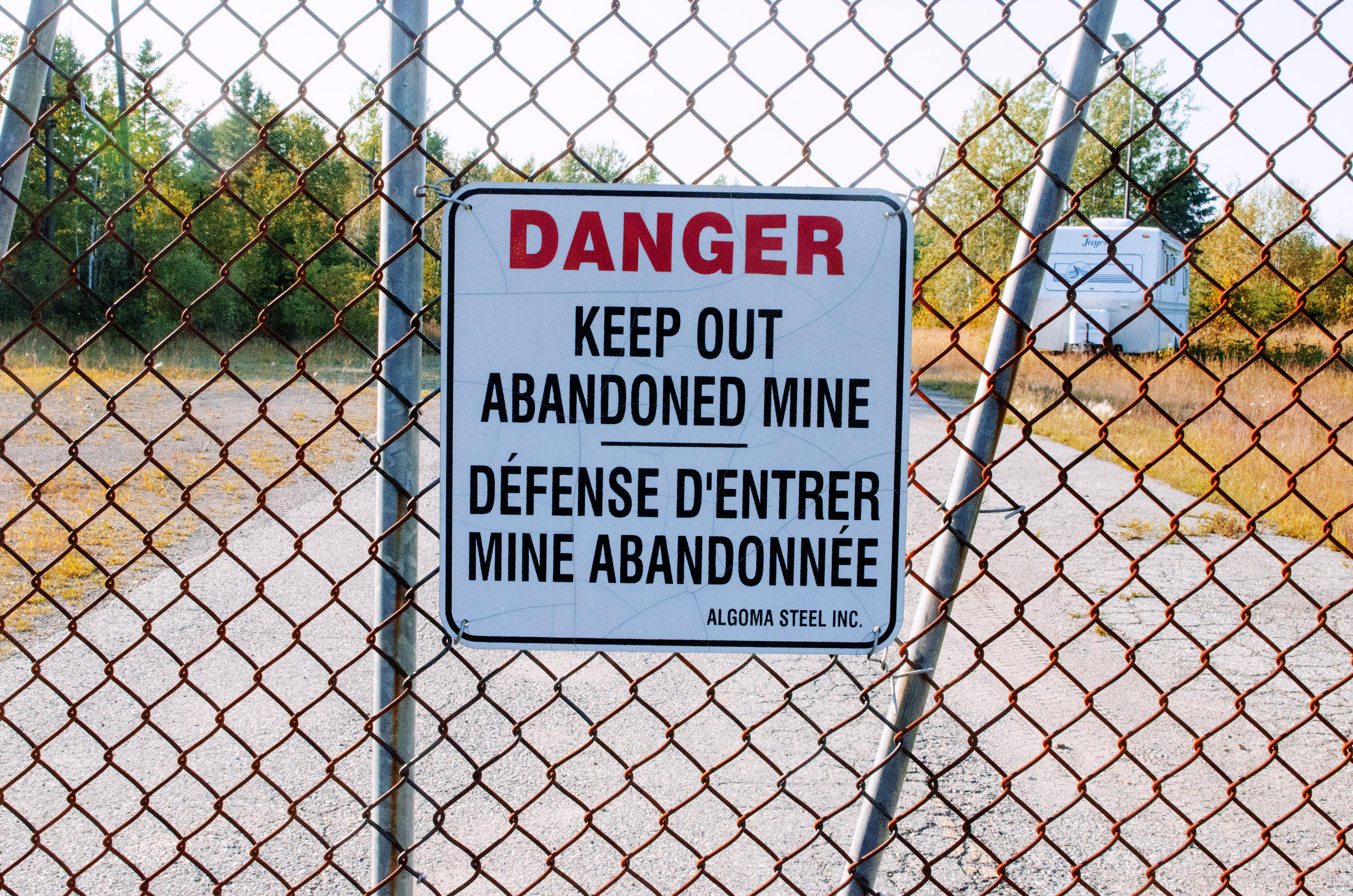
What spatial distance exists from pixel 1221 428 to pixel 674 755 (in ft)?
39.2

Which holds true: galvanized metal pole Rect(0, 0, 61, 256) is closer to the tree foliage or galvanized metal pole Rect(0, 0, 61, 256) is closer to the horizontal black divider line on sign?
the horizontal black divider line on sign

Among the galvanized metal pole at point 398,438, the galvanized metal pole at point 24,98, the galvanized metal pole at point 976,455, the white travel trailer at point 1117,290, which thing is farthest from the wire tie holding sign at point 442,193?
the white travel trailer at point 1117,290

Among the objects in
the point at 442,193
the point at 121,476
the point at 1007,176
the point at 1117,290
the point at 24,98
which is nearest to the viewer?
the point at 442,193

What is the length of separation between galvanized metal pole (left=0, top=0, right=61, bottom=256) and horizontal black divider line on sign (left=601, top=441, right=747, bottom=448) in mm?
1245

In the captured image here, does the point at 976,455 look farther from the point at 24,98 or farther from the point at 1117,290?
the point at 1117,290

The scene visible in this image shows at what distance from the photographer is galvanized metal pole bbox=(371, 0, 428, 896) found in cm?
158

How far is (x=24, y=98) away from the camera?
1816mm

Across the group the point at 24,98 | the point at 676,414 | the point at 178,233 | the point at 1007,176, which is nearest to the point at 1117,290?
the point at 1007,176

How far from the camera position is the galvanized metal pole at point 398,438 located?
5.20ft

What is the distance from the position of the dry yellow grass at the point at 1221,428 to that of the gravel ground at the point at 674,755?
898 mm

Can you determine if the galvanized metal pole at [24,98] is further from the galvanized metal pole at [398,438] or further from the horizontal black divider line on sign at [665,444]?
the horizontal black divider line on sign at [665,444]

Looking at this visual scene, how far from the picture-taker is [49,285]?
1214 inches

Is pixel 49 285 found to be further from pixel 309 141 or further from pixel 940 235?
pixel 940 235

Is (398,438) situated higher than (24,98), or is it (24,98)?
(24,98)
